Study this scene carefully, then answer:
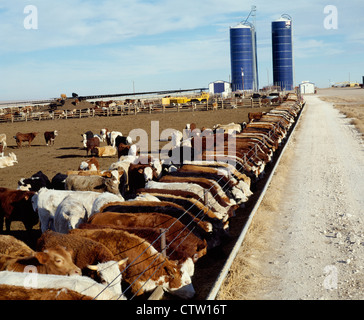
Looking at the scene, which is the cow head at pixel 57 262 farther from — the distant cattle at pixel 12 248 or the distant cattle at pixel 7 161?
the distant cattle at pixel 7 161

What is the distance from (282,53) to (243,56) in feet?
25.1

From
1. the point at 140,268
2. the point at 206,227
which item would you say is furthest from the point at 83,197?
the point at 140,268

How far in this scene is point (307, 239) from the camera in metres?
8.04

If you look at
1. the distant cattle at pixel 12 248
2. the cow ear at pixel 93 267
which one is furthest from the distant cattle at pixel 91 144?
the cow ear at pixel 93 267

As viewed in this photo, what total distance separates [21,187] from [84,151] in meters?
10.4

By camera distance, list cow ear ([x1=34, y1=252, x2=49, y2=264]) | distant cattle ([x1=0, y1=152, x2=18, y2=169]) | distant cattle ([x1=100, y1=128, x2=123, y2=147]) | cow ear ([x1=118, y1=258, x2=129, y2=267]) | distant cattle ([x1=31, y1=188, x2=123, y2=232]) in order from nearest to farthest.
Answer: cow ear ([x1=34, y1=252, x2=49, y2=264])
cow ear ([x1=118, y1=258, x2=129, y2=267])
distant cattle ([x1=31, y1=188, x2=123, y2=232])
distant cattle ([x1=0, y1=152, x2=18, y2=169])
distant cattle ([x1=100, y1=128, x2=123, y2=147])

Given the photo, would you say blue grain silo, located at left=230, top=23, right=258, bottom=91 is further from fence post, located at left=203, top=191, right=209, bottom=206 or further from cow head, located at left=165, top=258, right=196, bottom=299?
cow head, located at left=165, top=258, right=196, bottom=299

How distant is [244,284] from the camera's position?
6.34 m

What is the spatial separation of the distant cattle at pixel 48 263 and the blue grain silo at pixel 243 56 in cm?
7859

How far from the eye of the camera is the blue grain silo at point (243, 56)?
80125 mm

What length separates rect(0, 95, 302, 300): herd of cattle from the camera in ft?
18.0

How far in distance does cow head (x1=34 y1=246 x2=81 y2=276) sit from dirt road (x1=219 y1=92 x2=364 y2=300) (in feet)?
6.91

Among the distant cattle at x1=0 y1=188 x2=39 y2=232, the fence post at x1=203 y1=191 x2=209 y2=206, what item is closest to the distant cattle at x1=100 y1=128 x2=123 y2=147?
the distant cattle at x1=0 y1=188 x2=39 y2=232

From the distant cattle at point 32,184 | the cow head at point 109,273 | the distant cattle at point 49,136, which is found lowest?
the cow head at point 109,273
